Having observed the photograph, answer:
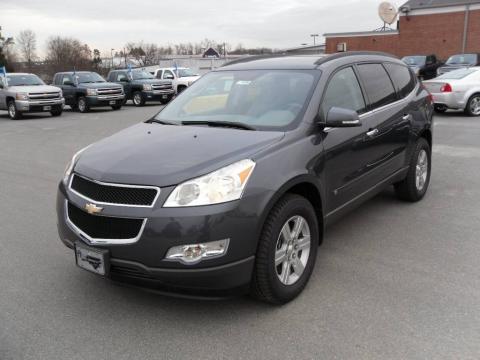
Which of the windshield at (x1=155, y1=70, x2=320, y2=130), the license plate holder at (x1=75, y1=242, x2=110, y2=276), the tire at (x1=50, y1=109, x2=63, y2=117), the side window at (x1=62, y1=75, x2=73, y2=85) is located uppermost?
the windshield at (x1=155, y1=70, x2=320, y2=130)

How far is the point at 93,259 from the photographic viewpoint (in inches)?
126

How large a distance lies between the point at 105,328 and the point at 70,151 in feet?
25.9

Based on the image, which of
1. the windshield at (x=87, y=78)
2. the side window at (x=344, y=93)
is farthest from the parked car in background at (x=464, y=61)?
the side window at (x=344, y=93)

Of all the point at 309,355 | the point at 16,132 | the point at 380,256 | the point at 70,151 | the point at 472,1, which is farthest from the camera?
the point at 472,1

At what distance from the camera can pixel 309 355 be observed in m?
2.90

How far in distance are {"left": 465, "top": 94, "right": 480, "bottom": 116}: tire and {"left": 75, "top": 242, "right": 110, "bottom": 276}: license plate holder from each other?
13.2m

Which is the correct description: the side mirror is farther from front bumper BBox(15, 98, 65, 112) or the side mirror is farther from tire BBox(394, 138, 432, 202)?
front bumper BBox(15, 98, 65, 112)

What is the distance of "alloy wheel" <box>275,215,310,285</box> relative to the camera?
3.42m

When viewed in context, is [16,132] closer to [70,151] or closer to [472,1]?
[70,151]

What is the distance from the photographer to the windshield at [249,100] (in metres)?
3.98

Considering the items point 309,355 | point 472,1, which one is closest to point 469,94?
point 309,355

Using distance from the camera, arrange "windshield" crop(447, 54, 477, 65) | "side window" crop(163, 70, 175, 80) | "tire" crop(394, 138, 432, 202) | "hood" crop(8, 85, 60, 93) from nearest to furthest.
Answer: "tire" crop(394, 138, 432, 202), "hood" crop(8, 85, 60, 93), "windshield" crop(447, 54, 477, 65), "side window" crop(163, 70, 175, 80)

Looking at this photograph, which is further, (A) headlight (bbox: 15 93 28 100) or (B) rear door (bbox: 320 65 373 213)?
(A) headlight (bbox: 15 93 28 100)

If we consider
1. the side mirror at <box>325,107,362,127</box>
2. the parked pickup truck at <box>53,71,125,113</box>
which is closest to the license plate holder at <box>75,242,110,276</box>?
the side mirror at <box>325,107,362,127</box>
